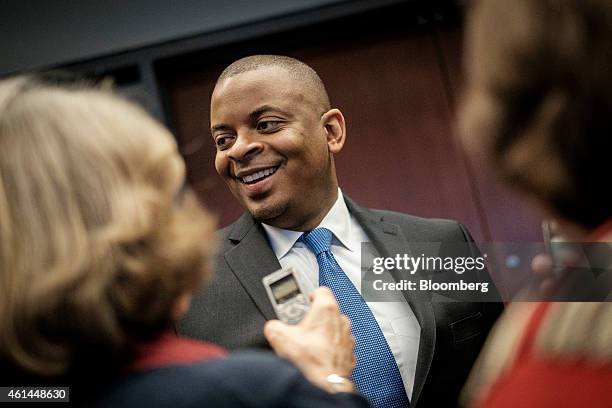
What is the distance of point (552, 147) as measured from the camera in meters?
0.66

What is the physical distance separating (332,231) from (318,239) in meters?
0.06

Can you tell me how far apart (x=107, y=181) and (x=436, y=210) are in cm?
210

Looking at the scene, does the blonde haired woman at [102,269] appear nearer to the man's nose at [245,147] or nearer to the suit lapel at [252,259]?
the suit lapel at [252,259]

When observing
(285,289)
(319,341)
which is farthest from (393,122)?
(319,341)

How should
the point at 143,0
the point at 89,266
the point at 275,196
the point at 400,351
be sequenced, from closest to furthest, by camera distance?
the point at 89,266 → the point at 400,351 → the point at 275,196 → the point at 143,0

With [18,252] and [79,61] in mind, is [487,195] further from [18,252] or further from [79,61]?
[18,252]

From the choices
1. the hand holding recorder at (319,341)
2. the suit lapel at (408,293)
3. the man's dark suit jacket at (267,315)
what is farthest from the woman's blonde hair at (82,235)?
the suit lapel at (408,293)

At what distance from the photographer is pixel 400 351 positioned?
1521mm

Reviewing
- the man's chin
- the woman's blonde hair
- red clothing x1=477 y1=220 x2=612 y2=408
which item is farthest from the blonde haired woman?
the man's chin

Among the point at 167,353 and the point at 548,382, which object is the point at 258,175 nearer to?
the point at 167,353

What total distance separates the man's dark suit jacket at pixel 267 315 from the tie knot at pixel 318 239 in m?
0.09

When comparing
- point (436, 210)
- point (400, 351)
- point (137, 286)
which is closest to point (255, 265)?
point (400, 351)

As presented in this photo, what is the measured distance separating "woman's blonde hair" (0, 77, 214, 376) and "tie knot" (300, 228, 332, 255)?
0.85 m

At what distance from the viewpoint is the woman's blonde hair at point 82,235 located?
2.34 feet
